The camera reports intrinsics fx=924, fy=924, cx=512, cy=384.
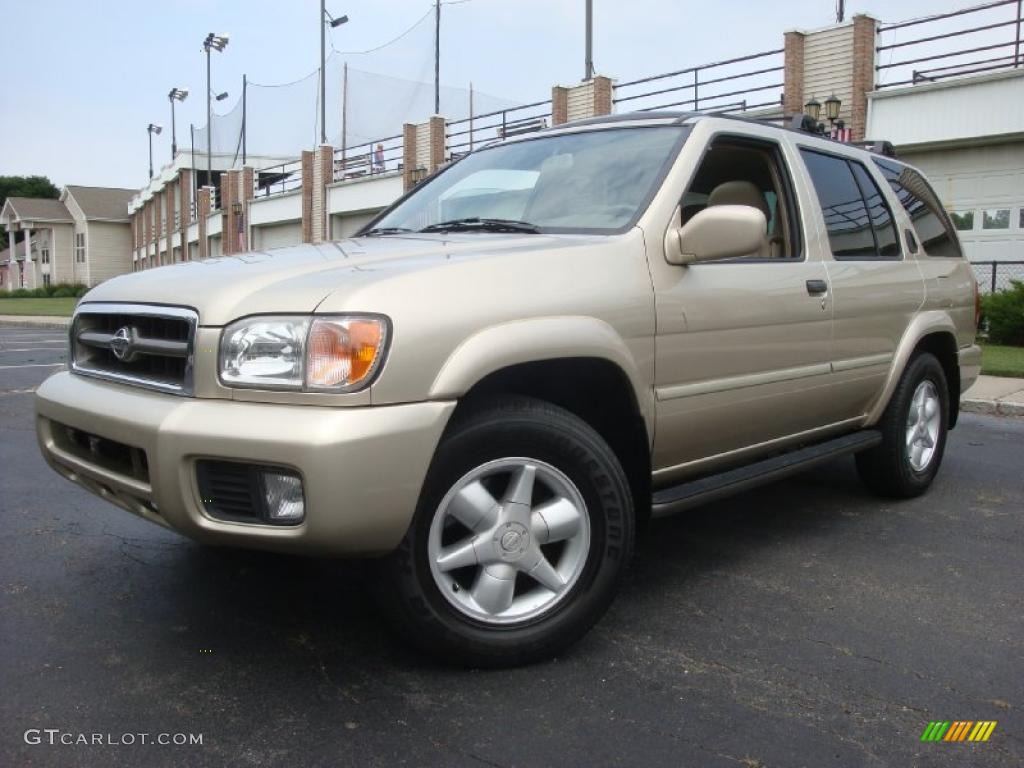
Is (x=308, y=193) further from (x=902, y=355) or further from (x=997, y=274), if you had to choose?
(x=902, y=355)

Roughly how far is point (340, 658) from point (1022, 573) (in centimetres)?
277

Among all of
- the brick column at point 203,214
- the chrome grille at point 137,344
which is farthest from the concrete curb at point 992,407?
the brick column at point 203,214

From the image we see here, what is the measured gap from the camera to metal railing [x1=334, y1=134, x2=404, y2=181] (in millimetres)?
33094

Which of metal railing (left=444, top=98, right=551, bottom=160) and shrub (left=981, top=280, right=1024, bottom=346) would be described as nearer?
shrub (left=981, top=280, right=1024, bottom=346)

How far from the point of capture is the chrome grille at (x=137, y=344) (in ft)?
8.63

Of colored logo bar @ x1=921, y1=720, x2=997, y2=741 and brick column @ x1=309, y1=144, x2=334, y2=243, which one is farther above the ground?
brick column @ x1=309, y1=144, x2=334, y2=243

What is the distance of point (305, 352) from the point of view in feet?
8.02

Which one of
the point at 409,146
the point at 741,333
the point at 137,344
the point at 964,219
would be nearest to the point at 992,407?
the point at 741,333

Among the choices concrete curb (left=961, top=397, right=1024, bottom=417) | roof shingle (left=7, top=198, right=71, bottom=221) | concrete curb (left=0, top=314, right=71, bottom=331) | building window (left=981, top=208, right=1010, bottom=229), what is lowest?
concrete curb (left=961, top=397, right=1024, bottom=417)

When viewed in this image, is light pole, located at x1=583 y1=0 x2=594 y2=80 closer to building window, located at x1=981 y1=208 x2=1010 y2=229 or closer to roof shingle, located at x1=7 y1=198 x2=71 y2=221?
building window, located at x1=981 y1=208 x2=1010 y2=229

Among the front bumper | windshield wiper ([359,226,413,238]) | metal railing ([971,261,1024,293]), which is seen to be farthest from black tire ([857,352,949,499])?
metal railing ([971,261,1024,293])

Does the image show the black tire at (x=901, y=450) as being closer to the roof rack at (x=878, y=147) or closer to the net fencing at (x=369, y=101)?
the roof rack at (x=878, y=147)

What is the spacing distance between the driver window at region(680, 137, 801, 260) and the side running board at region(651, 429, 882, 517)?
86 centimetres

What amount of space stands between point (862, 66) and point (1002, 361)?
33.5ft
